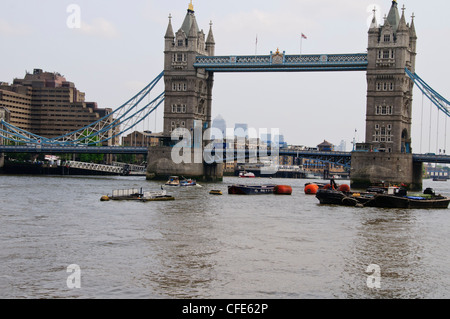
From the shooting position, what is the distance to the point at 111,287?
2453cm

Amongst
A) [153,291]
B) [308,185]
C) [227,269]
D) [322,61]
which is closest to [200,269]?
[227,269]

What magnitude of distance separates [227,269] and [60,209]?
85.7 feet

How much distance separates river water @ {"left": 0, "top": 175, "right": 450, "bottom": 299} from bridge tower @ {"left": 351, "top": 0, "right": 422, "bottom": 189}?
46813 mm

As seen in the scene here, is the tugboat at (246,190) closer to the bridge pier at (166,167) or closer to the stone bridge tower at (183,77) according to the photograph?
the bridge pier at (166,167)

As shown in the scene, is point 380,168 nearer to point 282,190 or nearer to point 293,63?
point 293,63

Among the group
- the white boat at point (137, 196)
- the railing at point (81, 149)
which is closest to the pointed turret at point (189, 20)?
the railing at point (81, 149)

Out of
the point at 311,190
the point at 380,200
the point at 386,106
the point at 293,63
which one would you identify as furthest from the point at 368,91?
the point at 380,200

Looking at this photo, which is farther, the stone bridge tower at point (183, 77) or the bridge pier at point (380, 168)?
the stone bridge tower at point (183, 77)

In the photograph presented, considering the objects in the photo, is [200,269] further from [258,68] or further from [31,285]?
[258,68]

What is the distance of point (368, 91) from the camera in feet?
336

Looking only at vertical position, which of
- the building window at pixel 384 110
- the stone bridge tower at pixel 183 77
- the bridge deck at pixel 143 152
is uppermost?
the stone bridge tower at pixel 183 77

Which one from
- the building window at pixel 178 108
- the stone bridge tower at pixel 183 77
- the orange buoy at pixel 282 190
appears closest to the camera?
the orange buoy at pixel 282 190

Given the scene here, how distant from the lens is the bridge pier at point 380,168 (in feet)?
322

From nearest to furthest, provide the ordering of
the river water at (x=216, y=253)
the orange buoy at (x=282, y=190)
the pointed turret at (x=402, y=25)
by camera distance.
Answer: the river water at (x=216, y=253) < the orange buoy at (x=282, y=190) < the pointed turret at (x=402, y=25)
